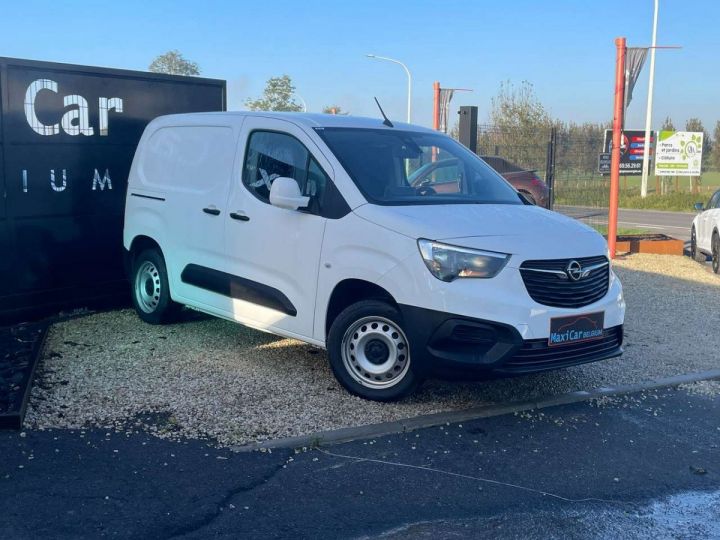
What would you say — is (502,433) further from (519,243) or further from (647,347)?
(647,347)

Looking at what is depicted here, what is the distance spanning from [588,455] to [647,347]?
3197 mm

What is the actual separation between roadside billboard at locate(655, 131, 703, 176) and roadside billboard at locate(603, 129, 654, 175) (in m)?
14.3

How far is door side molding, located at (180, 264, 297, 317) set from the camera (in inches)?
250

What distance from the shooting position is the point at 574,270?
552 centimetres

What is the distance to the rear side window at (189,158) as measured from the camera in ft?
23.2

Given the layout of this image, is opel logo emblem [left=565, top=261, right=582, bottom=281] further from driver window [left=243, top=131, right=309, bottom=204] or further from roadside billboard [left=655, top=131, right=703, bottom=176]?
roadside billboard [left=655, top=131, right=703, bottom=176]

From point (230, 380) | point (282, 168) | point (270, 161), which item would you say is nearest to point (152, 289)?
point (230, 380)

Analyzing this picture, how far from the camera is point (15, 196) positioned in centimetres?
812

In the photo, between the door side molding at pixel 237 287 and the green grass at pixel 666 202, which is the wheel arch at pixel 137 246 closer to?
the door side molding at pixel 237 287

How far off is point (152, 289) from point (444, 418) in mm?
3902

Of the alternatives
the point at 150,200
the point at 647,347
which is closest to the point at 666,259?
the point at 647,347

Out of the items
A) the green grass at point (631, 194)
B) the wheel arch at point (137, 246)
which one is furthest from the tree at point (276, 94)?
the wheel arch at point (137, 246)

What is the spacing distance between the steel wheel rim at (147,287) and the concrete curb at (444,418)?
11.3ft

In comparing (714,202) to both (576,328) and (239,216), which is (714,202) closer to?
(576,328)
